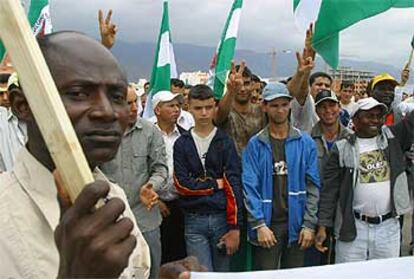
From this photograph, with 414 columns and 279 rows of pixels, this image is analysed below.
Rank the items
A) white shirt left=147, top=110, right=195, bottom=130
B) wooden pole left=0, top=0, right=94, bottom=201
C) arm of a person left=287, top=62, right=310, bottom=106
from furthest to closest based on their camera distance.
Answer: white shirt left=147, top=110, right=195, bottom=130
arm of a person left=287, top=62, right=310, bottom=106
wooden pole left=0, top=0, right=94, bottom=201

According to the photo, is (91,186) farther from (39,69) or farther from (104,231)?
(39,69)

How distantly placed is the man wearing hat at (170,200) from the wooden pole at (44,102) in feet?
13.6

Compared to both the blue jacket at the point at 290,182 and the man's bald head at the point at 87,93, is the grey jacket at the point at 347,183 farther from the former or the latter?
the man's bald head at the point at 87,93

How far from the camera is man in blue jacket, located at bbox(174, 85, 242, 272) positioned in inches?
187

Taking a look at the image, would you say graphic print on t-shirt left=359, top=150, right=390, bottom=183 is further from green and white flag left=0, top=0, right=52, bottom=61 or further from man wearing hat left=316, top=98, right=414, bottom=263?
green and white flag left=0, top=0, right=52, bottom=61

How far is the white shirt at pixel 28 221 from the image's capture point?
1.14m

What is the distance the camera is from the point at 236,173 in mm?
4832

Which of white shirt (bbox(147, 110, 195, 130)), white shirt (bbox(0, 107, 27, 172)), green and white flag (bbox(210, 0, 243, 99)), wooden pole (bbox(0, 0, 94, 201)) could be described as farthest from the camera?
green and white flag (bbox(210, 0, 243, 99))

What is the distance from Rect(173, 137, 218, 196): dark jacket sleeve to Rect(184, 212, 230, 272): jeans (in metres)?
0.21

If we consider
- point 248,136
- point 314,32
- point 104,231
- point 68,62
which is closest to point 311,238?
point 248,136

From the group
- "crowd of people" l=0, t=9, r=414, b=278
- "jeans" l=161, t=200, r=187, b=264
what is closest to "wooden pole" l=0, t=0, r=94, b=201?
"crowd of people" l=0, t=9, r=414, b=278

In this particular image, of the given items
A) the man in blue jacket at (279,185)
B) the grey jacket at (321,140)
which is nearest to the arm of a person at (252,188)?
the man in blue jacket at (279,185)

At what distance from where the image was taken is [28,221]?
46.9 inches

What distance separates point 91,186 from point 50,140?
0.37 ft
